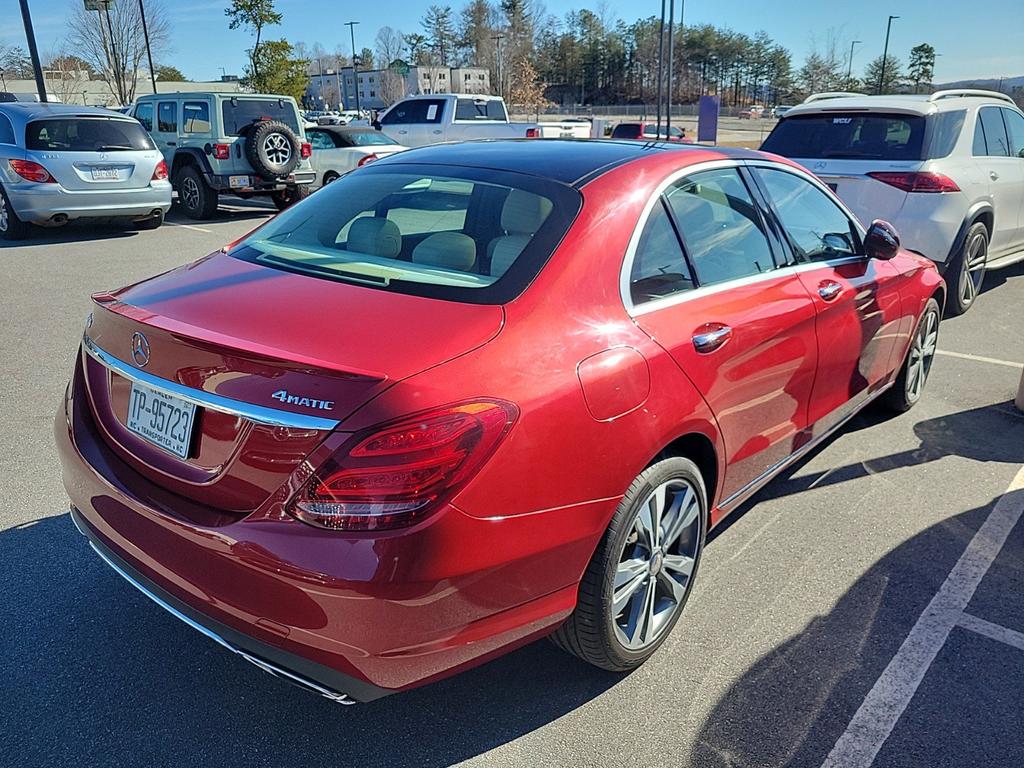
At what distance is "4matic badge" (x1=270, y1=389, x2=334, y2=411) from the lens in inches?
74.7

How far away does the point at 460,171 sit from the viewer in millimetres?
3031

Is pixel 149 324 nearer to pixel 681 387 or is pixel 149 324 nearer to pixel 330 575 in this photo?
pixel 330 575

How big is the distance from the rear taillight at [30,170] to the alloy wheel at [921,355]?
1000 centimetres

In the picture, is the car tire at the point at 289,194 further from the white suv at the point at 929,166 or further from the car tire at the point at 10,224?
the white suv at the point at 929,166

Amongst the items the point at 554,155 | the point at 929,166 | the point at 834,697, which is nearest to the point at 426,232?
the point at 554,155

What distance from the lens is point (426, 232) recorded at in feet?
9.62

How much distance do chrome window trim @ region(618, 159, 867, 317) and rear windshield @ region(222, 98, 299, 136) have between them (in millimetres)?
11397

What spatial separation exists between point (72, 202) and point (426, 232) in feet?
30.0

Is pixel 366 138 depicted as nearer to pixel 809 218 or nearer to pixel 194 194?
pixel 194 194

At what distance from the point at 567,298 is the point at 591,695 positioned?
1.27m

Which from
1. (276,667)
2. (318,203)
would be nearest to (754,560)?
(276,667)

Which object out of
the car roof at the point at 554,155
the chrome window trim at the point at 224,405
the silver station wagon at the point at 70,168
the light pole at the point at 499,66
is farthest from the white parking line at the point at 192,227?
the light pole at the point at 499,66

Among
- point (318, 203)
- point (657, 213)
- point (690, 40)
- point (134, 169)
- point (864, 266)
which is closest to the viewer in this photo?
point (657, 213)

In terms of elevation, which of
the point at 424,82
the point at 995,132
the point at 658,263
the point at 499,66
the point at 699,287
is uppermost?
the point at 499,66
